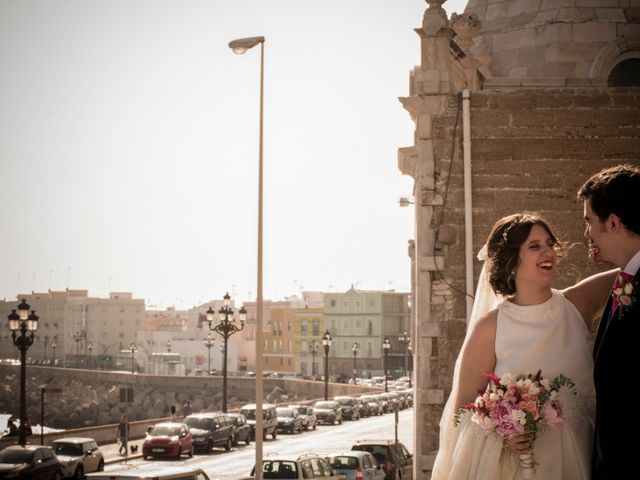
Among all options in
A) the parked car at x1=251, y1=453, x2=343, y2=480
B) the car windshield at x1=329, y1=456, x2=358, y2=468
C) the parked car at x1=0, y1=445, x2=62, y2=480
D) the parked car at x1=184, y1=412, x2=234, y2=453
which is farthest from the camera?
the parked car at x1=184, y1=412, x2=234, y2=453

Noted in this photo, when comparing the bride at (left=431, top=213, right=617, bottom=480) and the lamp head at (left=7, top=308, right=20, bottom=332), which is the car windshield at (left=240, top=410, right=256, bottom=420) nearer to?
the lamp head at (left=7, top=308, right=20, bottom=332)

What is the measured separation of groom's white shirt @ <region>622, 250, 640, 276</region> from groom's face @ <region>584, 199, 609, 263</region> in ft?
0.55

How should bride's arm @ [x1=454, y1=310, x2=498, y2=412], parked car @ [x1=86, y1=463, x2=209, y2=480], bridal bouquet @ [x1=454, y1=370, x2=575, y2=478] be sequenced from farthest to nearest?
parked car @ [x1=86, y1=463, x2=209, y2=480], bride's arm @ [x1=454, y1=310, x2=498, y2=412], bridal bouquet @ [x1=454, y1=370, x2=575, y2=478]

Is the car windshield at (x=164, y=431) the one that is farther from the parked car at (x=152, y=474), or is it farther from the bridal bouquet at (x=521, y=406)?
the bridal bouquet at (x=521, y=406)

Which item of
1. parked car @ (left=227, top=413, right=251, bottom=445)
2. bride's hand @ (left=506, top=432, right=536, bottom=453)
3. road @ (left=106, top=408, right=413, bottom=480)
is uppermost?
bride's hand @ (left=506, top=432, right=536, bottom=453)

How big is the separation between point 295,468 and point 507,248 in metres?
16.1

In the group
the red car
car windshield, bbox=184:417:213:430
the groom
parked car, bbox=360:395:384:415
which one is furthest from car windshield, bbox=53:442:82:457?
parked car, bbox=360:395:384:415

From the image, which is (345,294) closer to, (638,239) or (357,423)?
(357,423)

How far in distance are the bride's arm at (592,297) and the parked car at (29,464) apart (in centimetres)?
2067

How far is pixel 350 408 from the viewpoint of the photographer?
57.8 meters

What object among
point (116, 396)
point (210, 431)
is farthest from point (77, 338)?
point (210, 431)

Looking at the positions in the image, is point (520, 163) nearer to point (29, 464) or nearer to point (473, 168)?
point (473, 168)

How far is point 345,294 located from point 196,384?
28840 mm

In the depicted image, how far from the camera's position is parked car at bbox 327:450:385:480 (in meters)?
22.9
